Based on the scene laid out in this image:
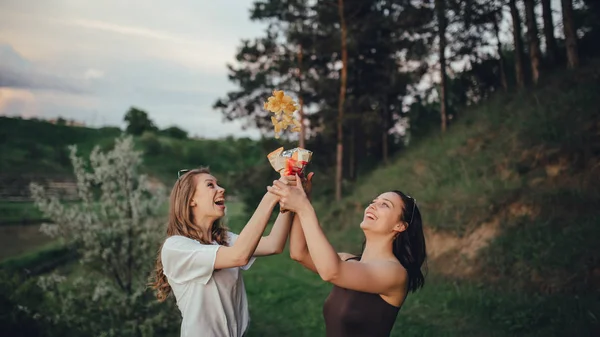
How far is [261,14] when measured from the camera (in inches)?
989

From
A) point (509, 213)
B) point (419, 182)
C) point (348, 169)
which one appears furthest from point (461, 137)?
point (348, 169)

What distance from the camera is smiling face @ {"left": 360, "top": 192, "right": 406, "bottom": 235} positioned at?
330cm

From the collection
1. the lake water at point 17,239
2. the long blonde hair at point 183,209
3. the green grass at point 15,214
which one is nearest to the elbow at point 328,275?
the long blonde hair at point 183,209

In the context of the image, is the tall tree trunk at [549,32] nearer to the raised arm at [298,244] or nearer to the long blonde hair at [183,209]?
the raised arm at [298,244]

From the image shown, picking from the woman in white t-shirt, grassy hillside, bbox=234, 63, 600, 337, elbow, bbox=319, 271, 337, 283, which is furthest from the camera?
grassy hillside, bbox=234, 63, 600, 337

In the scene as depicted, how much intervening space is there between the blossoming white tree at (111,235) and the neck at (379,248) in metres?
7.60

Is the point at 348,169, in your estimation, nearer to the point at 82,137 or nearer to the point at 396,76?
the point at 396,76

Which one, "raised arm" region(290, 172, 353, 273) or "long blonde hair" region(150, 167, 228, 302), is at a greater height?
"long blonde hair" region(150, 167, 228, 302)

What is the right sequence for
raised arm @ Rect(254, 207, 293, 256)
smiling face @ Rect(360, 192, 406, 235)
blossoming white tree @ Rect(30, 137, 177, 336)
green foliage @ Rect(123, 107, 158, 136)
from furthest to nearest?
Answer: 1. green foliage @ Rect(123, 107, 158, 136)
2. blossoming white tree @ Rect(30, 137, 177, 336)
3. raised arm @ Rect(254, 207, 293, 256)
4. smiling face @ Rect(360, 192, 406, 235)

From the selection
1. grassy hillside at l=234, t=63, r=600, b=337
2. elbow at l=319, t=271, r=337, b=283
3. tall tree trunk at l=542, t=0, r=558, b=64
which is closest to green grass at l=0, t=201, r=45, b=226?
grassy hillside at l=234, t=63, r=600, b=337

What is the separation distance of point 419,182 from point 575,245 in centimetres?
719

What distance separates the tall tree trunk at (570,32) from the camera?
576 inches

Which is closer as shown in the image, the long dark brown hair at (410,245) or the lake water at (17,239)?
the long dark brown hair at (410,245)

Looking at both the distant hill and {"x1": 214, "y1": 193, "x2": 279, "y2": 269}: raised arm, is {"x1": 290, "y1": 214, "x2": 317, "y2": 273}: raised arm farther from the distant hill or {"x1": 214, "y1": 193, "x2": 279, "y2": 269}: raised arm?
the distant hill
